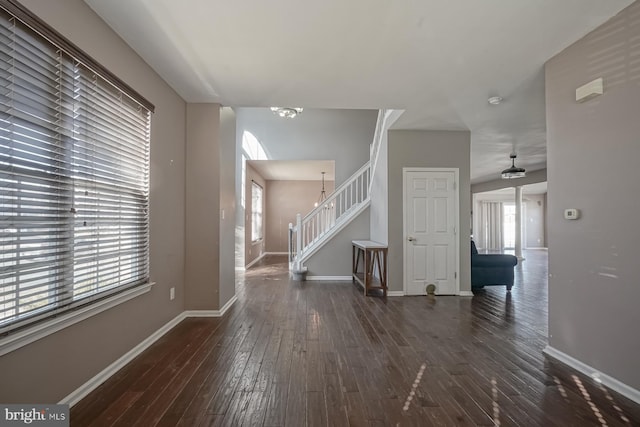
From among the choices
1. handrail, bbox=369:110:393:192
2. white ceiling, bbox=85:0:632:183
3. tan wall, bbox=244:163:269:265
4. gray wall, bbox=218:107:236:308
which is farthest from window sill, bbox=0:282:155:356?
tan wall, bbox=244:163:269:265

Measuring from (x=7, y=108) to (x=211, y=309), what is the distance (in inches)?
110

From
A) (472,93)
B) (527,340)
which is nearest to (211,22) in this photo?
(472,93)

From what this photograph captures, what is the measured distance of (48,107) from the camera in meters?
1.74

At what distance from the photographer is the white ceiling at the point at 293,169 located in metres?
7.77

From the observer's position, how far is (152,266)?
288 cm

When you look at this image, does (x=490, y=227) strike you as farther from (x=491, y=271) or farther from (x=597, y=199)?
(x=597, y=199)

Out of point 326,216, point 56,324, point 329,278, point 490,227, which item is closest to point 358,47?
point 56,324

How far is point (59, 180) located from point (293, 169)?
7047 mm

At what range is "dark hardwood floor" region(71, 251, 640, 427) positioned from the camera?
1.80 meters

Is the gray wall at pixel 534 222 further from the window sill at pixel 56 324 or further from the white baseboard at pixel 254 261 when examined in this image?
the window sill at pixel 56 324

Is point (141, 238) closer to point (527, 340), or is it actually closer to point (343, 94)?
point (343, 94)

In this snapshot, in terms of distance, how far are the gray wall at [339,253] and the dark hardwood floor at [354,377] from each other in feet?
6.86

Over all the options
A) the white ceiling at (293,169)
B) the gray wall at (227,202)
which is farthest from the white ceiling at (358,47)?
the white ceiling at (293,169)

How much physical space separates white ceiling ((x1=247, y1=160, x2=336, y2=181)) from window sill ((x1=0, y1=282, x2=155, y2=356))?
18.5 feet
